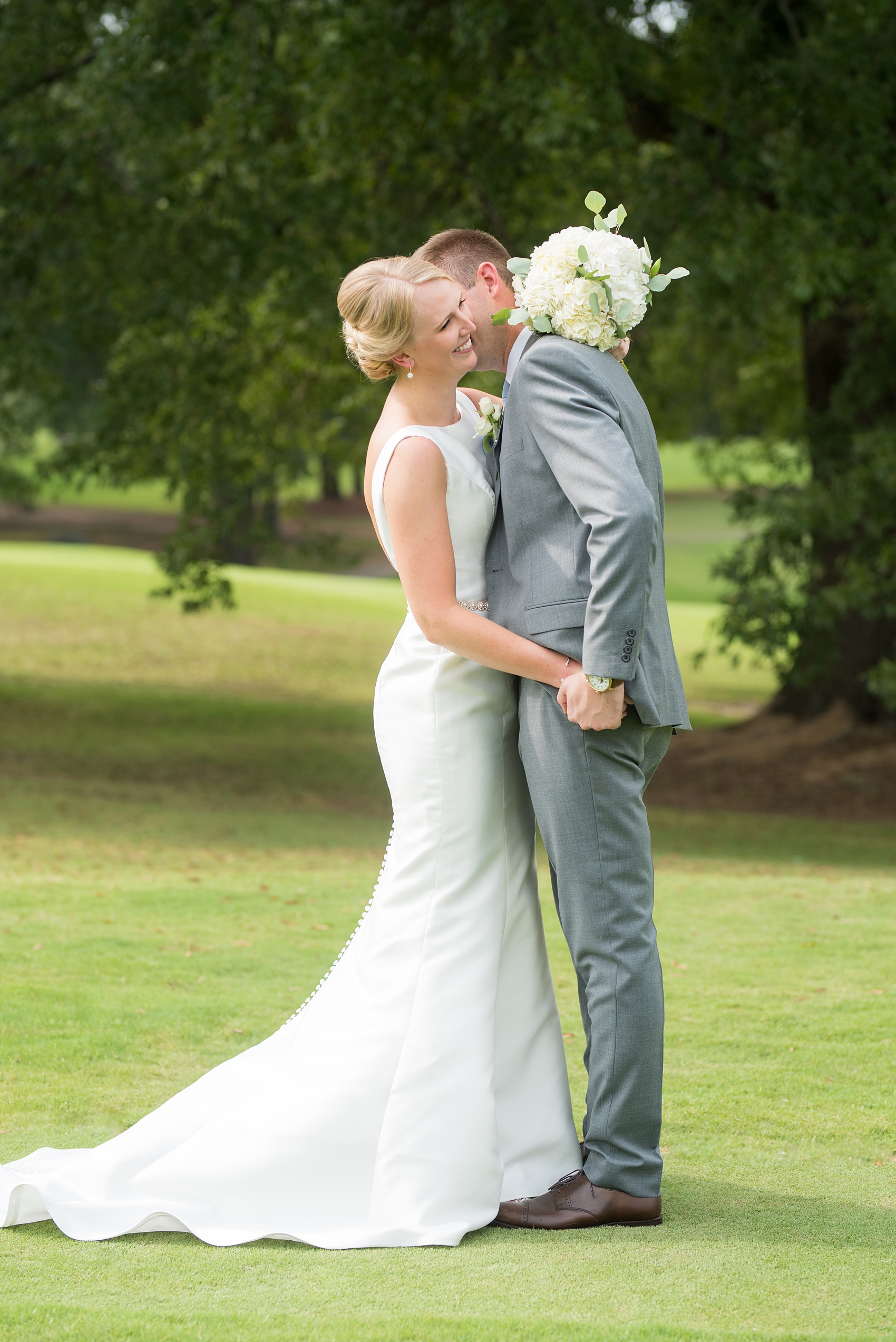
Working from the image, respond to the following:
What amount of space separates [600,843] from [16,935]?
4.03m

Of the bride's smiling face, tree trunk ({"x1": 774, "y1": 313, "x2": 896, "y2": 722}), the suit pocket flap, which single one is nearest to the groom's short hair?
the bride's smiling face

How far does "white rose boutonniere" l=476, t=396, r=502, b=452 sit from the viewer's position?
3633mm

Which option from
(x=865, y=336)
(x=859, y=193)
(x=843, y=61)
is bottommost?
(x=865, y=336)

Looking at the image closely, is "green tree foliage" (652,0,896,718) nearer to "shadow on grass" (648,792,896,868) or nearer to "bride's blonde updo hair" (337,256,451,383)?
"shadow on grass" (648,792,896,868)

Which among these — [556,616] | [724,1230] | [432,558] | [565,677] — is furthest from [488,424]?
[724,1230]

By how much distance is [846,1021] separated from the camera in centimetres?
544

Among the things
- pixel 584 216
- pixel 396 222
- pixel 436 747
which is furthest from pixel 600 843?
pixel 584 216

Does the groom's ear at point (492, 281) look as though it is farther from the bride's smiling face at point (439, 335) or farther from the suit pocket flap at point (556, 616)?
the suit pocket flap at point (556, 616)

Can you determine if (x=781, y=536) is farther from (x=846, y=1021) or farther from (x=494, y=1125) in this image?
(x=494, y=1125)

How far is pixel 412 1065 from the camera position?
139 inches

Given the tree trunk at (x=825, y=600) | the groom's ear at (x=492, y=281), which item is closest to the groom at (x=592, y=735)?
the groom's ear at (x=492, y=281)

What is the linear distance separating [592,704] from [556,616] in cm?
24

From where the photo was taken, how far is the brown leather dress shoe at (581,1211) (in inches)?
138

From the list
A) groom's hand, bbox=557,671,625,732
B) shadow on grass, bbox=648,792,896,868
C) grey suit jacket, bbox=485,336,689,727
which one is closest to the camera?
grey suit jacket, bbox=485,336,689,727
